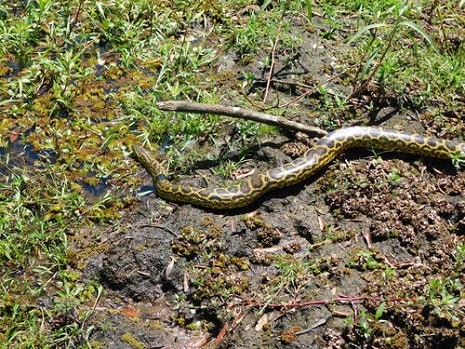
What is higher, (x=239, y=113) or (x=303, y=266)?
(x=239, y=113)

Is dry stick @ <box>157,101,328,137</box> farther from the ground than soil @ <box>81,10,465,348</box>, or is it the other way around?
dry stick @ <box>157,101,328,137</box>

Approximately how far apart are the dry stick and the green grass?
364 millimetres

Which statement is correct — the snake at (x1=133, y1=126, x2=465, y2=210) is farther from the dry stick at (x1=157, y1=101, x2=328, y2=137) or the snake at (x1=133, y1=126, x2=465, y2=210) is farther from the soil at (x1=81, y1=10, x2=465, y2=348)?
the dry stick at (x1=157, y1=101, x2=328, y2=137)

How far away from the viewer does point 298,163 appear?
854cm

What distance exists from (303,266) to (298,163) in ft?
4.94

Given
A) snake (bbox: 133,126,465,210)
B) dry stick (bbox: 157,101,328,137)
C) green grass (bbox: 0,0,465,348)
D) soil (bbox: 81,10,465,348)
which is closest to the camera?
soil (bbox: 81,10,465,348)

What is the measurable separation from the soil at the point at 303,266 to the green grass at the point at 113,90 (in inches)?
14.3

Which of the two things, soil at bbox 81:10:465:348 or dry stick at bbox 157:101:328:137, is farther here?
dry stick at bbox 157:101:328:137

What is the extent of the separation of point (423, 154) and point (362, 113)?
3.74ft

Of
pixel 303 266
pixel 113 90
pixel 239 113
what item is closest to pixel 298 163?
pixel 239 113

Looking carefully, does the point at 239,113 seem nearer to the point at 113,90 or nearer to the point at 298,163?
the point at 298,163

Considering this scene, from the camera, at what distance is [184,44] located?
34.6 feet

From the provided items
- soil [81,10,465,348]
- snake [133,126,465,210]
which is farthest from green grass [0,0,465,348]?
snake [133,126,465,210]

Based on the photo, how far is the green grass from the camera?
782 cm
